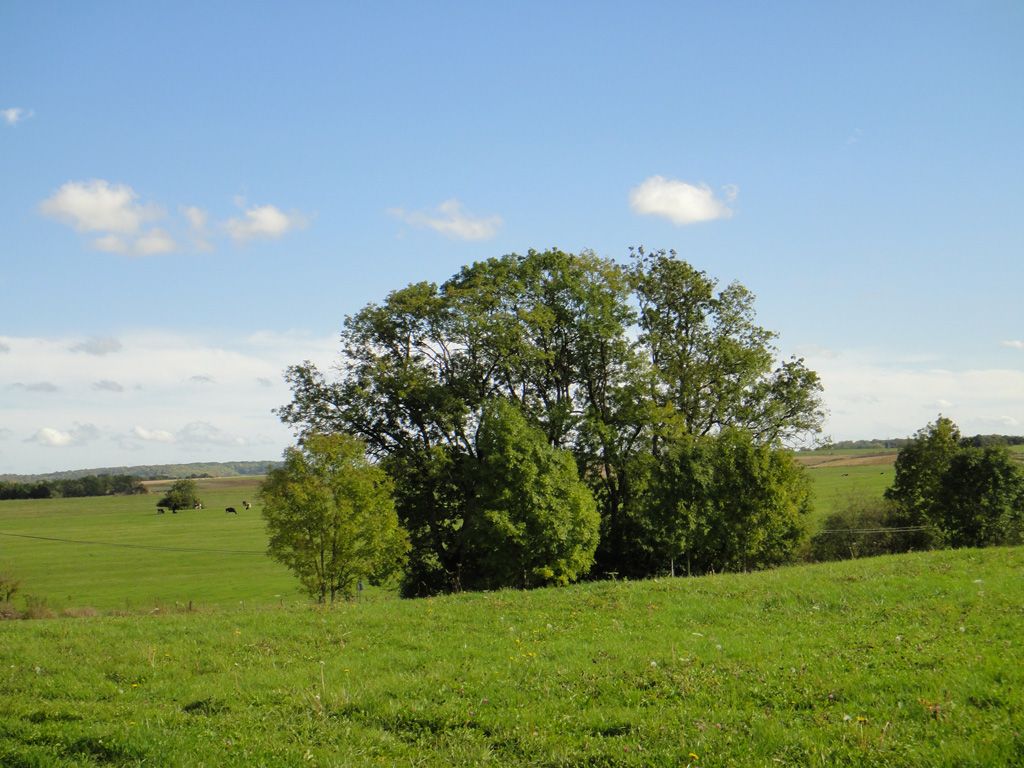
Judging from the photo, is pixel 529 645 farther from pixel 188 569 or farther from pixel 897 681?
pixel 188 569

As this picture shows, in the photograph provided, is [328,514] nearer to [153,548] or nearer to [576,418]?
[576,418]

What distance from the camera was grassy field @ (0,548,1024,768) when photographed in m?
6.90

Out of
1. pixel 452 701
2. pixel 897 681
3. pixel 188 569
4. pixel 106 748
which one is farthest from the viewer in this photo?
pixel 188 569

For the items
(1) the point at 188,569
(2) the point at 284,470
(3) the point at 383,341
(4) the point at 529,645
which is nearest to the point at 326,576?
(2) the point at 284,470

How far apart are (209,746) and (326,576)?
24850 mm

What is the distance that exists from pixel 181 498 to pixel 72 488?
46819mm

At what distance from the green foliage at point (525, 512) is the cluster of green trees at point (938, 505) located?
12980mm

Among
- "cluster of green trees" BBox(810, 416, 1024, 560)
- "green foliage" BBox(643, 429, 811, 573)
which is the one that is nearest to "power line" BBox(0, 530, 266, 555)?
"green foliage" BBox(643, 429, 811, 573)

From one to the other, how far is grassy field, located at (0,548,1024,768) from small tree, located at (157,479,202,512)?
139293 mm

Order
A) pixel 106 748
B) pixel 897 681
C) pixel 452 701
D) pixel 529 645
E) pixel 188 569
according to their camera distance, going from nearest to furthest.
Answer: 1. pixel 106 748
2. pixel 897 681
3. pixel 452 701
4. pixel 529 645
5. pixel 188 569

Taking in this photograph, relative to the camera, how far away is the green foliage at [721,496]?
116ft

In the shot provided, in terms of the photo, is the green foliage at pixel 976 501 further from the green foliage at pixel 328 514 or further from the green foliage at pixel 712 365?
the green foliage at pixel 328 514

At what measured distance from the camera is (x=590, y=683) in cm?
912

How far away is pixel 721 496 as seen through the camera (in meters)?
36.3
